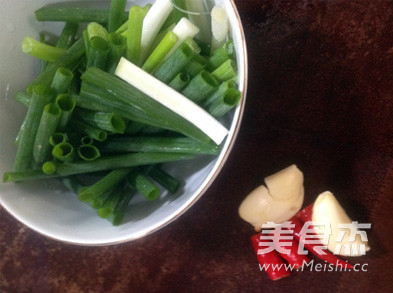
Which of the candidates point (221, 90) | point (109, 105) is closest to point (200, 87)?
point (221, 90)

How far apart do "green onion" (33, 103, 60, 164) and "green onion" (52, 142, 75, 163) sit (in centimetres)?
2

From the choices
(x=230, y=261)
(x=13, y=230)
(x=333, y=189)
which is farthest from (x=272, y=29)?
(x=13, y=230)

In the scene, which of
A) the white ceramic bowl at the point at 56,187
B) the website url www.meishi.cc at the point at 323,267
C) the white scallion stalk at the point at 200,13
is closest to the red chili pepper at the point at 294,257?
the website url www.meishi.cc at the point at 323,267

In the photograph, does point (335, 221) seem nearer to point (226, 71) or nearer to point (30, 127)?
point (226, 71)

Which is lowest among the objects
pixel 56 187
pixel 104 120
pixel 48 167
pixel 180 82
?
pixel 56 187

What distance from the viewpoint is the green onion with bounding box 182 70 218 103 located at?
72 cm

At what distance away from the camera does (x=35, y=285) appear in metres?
0.98

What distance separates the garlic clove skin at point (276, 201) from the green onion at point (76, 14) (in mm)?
457

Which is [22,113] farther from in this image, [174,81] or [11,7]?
[174,81]

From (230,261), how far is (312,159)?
291 millimetres

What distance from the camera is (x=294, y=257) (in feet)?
3.11

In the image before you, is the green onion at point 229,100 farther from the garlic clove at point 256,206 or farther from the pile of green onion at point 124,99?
the garlic clove at point 256,206

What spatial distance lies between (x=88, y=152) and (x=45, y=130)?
8cm

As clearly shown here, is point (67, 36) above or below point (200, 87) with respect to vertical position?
below
